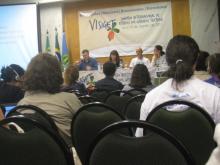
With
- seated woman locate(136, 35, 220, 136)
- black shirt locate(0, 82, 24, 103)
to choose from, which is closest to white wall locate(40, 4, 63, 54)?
black shirt locate(0, 82, 24, 103)

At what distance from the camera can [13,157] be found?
1.35 metres

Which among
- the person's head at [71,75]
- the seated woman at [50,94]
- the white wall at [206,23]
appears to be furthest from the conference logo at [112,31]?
the seated woman at [50,94]

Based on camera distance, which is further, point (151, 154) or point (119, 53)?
point (119, 53)

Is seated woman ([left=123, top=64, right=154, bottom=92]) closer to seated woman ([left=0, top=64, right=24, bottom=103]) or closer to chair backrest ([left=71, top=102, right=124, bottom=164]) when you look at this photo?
seated woman ([left=0, top=64, right=24, bottom=103])

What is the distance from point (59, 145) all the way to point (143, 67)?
3.18 m

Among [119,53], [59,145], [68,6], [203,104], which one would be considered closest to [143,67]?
[203,104]

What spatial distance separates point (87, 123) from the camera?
2.05 metres

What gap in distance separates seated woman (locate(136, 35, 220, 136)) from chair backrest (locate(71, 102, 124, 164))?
22cm

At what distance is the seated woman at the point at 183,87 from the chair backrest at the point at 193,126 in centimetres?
14

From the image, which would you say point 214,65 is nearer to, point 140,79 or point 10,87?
point 140,79

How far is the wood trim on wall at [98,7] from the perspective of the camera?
8.53 meters

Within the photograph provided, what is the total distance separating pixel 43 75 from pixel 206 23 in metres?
6.66

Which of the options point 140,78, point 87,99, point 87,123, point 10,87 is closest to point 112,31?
point 140,78

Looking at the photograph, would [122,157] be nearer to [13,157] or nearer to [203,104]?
[13,157]
